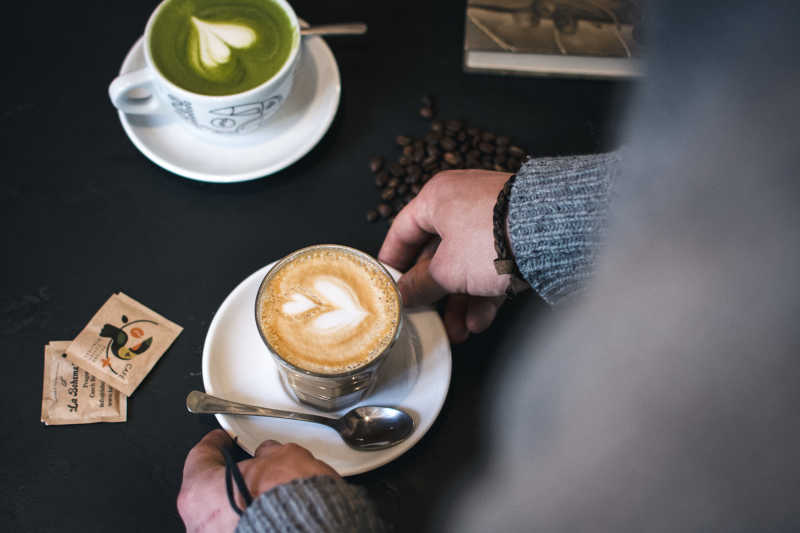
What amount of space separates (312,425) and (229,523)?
0.70 ft

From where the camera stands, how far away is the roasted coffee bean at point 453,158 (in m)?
1.27

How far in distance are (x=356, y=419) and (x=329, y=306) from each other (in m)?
0.18

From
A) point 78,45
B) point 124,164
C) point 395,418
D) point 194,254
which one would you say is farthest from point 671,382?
point 78,45

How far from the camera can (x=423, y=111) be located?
134 centimetres

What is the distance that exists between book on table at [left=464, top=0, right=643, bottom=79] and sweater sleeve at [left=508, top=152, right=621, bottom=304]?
510mm

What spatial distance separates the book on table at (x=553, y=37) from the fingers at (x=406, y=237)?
1.56 feet

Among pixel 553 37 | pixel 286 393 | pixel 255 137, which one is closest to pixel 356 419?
pixel 286 393

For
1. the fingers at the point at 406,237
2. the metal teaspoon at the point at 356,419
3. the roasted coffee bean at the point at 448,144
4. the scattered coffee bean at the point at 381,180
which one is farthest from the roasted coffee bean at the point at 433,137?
the metal teaspoon at the point at 356,419

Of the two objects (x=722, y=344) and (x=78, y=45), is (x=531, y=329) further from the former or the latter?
(x=78, y=45)

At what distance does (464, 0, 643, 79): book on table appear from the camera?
4.44ft

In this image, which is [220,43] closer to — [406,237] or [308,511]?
[406,237]

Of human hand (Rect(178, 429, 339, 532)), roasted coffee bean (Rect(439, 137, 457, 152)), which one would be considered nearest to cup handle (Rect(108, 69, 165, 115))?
roasted coffee bean (Rect(439, 137, 457, 152))

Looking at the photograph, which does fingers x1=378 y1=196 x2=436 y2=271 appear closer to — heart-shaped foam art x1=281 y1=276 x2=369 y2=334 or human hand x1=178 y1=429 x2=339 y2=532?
heart-shaped foam art x1=281 y1=276 x2=369 y2=334

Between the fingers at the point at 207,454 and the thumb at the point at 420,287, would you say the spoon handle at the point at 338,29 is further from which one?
the fingers at the point at 207,454
